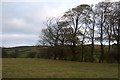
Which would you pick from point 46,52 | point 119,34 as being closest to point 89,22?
point 119,34

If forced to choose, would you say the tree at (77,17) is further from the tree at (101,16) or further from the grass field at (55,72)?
the grass field at (55,72)

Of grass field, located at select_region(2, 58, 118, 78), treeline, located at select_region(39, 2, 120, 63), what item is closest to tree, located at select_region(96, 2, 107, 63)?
treeline, located at select_region(39, 2, 120, 63)

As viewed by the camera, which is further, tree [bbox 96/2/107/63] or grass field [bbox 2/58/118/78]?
tree [bbox 96/2/107/63]

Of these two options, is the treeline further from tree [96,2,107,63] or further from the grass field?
the grass field

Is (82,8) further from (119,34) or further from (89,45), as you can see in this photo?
(119,34)

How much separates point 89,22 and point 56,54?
39.7ft

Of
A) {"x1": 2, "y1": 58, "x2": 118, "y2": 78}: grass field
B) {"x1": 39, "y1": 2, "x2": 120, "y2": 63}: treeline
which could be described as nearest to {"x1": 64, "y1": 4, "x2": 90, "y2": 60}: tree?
{"x1": 39, "y1": 2, "x2": 120, "y2": 63}: treeline

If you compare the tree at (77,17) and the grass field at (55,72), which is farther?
the tree at (77,17)

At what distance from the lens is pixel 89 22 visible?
1272 inches

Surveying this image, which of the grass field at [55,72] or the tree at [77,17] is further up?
the tree at [77,17]

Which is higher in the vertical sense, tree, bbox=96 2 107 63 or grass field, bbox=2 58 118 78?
tree, bbox=96 2 107 63

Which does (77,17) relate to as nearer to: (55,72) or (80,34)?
(80,34)

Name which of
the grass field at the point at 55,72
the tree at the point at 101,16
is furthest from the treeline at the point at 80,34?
the grass field at the point at 55,72

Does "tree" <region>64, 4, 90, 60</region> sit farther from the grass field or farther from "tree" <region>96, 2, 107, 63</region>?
the grass field
